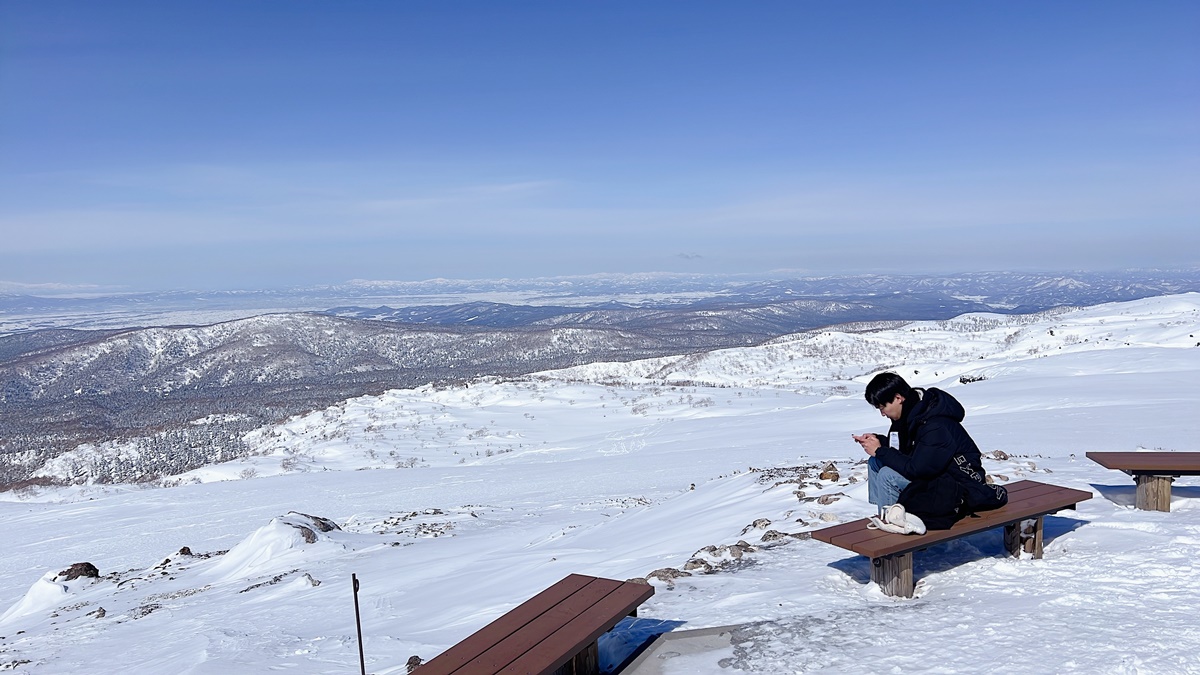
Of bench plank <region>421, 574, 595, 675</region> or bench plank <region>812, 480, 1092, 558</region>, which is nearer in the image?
bench plank <region>421, 574, 595, 675</region>

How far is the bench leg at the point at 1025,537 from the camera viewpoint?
576cm

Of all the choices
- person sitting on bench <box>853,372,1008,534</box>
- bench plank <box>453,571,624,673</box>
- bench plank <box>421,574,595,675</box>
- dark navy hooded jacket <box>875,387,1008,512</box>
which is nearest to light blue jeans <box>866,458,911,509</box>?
person sitting on bench <box>853,372,1008,534</box>

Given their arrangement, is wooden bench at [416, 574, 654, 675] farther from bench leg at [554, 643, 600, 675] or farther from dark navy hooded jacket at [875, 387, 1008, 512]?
dark navy hooded jacket at [875, 387, 1008, 512]

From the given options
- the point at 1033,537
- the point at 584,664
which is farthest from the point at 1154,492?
the point at 584,664

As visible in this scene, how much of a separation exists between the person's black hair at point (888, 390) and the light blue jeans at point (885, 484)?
55 cm

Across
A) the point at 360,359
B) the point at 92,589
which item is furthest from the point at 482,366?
the point at 92,589

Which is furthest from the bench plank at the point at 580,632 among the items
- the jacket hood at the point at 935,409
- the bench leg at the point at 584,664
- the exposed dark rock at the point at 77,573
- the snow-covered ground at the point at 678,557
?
the exposed dark rock at the point at 77,573

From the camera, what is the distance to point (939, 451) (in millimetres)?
5250

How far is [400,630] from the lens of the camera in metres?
6.91

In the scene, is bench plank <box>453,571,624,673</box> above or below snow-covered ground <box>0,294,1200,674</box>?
above

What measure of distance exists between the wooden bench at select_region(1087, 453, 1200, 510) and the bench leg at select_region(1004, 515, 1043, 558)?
1.93m

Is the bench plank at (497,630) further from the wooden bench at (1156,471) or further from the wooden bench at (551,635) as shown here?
the wooden bench at (1156,471)

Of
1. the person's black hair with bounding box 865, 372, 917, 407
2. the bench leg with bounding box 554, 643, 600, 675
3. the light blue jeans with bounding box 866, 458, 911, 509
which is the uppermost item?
the person's black hair with bounding box 865, 372, 917, 407

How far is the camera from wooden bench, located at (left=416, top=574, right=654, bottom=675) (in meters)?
3.78
